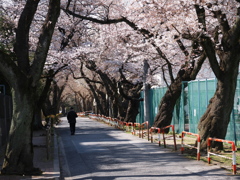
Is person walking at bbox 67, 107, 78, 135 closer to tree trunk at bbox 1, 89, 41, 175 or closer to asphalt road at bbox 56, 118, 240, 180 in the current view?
asphalt road at bbox 56, 118, 240, 180

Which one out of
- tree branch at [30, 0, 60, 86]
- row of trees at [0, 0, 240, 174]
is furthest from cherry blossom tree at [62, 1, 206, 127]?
tree branch at [30, 0, 60, 86]

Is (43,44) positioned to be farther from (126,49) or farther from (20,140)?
(126,49)

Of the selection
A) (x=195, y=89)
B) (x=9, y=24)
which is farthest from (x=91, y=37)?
(x=195, y=89)

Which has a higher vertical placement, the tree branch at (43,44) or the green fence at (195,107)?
the tree branch at (43,44)

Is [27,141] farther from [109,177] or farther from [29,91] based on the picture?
[109,177]

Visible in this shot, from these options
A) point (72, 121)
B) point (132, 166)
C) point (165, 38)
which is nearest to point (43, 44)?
point (132, 166)

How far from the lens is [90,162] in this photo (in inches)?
502

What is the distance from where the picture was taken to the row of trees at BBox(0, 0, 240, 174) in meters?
10.4

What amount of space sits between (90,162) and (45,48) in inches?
159

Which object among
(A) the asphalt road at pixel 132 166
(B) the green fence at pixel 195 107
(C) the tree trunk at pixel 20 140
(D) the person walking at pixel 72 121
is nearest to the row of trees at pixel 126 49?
(C) the tree trunk at pixel 20 140

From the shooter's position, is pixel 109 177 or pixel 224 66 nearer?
pixel 109 177

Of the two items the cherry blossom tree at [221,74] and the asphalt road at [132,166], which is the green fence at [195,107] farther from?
the asphalt road at [132,166]

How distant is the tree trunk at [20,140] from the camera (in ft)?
33.7

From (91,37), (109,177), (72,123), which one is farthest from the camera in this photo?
(91,37)
